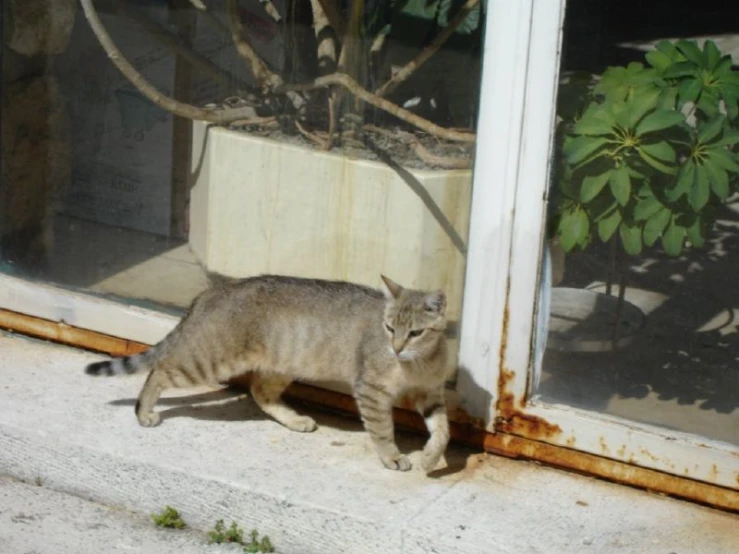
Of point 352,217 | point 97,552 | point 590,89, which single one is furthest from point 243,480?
point 590,89

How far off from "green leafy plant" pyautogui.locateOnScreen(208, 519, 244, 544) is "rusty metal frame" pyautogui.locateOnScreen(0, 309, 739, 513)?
82 centimetres

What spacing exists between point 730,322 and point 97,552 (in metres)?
2.22

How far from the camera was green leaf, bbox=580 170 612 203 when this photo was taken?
4266 mm

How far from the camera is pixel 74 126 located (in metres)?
5.43

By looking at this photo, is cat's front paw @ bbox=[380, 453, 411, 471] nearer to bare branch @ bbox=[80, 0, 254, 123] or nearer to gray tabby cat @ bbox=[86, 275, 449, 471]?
gray tabby cat @ bbox=[86, 275, 449, 471]

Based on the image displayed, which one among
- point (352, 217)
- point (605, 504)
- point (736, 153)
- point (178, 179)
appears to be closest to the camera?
point (736, 153)

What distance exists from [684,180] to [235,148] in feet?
5.80

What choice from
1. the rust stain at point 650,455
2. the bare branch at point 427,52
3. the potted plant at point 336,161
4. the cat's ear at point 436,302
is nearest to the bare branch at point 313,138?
the potted plant at point 336,161

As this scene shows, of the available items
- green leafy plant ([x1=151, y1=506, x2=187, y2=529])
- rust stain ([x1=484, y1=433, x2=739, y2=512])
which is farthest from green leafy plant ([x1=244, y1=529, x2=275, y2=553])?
rust stain ([x1=484, y1=433, x2=739, y2=512])

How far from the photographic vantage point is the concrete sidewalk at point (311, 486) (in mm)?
4086

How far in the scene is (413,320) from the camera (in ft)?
14.6

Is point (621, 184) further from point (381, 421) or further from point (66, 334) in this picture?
point (66, 334)

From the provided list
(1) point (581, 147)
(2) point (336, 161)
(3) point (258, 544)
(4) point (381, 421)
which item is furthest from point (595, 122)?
(3) point (258, 544)

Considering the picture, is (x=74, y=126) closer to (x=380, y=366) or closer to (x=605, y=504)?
(x=380, y=366)
